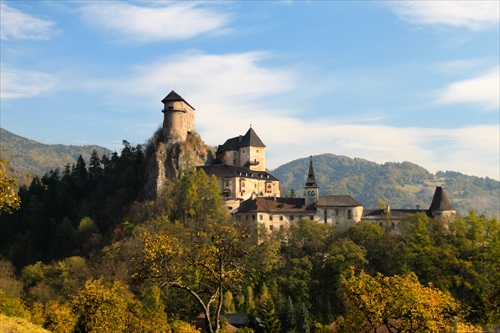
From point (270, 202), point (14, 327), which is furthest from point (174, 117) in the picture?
point (14, 327)

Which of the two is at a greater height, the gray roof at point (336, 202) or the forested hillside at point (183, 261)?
the gray roof at point (336, 202)

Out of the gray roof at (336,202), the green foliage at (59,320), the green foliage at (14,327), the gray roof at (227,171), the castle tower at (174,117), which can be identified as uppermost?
the castle tower at (174,117)

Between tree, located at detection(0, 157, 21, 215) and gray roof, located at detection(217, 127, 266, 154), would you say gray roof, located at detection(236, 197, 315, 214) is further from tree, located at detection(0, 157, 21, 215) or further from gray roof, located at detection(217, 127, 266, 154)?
tree, located at detection(0, 157, 21, 215)

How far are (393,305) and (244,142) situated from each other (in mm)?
82053

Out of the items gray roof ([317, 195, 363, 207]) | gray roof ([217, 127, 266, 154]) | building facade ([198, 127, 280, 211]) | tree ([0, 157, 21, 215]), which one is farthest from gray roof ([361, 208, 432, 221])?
tree ([0, 157, 21, 215])

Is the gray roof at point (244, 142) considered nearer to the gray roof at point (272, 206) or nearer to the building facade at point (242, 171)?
the building facade at point (242, 171)

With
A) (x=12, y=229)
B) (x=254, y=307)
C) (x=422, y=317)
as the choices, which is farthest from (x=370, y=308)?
(x=12, y=229)

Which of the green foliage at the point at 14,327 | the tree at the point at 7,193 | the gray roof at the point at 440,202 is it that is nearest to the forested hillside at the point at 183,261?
the gray roof at the point at 440,202

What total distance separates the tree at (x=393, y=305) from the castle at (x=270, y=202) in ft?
209

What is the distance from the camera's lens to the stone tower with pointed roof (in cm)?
11544

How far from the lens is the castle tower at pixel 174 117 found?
11119 cm

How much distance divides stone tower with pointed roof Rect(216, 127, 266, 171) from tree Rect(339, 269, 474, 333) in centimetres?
7733

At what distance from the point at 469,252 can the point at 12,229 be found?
91196 mm

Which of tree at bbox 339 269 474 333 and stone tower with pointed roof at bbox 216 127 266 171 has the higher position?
stone tower with pointed roof at bbox 216 127 266 171
